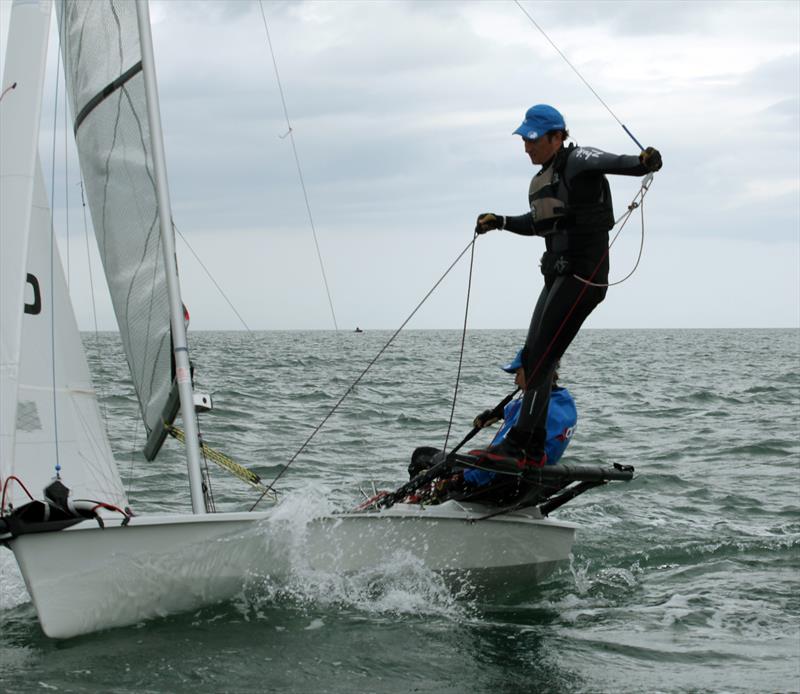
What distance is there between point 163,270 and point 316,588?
1869 millimetres

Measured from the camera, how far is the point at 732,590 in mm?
6020

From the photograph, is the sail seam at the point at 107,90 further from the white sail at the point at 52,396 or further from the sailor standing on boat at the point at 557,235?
the sailor standing on boat at the point at 557,235

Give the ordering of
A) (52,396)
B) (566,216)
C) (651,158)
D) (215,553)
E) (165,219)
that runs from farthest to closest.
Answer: (165,219) < (52,396) < (566,216) < (215,553) < (651,158)

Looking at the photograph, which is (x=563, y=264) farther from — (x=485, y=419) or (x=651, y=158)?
(x=485, y=419)

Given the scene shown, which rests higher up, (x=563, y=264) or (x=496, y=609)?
(x=563, y=264)

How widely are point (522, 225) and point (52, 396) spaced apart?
2.51 metres

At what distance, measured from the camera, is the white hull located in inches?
185

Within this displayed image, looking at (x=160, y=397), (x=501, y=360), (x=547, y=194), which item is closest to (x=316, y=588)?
(x=160, y=397)

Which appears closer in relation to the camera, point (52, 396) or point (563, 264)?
point (563, 264)

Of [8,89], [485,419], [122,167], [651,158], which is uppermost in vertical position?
[8,89]

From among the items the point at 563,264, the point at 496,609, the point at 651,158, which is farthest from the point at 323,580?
the point at 651,158

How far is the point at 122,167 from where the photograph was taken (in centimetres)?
566

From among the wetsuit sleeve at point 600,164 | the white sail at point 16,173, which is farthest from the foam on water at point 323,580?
the wetsuit sleeve at point 600,164

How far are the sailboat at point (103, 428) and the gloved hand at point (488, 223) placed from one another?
3.89 ft
